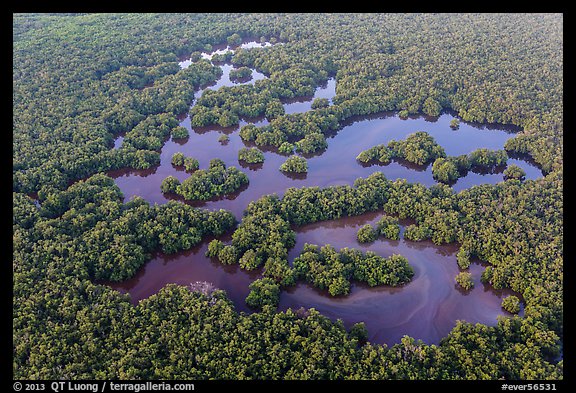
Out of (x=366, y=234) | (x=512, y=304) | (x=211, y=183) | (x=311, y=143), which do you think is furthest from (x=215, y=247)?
(x=512, y=304)

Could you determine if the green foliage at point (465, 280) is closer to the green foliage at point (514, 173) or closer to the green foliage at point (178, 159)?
the green foliage at point (514, 173)

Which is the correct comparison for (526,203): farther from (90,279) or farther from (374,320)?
(90,279)

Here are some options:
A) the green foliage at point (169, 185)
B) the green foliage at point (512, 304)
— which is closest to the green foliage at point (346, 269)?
the green foliage at point (512, 304)

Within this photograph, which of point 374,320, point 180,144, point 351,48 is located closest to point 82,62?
point 180,144

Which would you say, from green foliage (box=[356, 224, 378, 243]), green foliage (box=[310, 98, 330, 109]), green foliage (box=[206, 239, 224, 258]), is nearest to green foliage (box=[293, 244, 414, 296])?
green foliage (box=[356, 224, 378, 243])

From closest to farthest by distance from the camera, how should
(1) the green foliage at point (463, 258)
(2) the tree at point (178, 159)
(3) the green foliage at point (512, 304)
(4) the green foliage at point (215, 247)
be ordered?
1. (3) the green foliage at point (512, 304)
2. (1) the green foliage at point (463, 258)
3. (4) the green foliage at point (215, 247)
4. (2) the tree at point (178, 159)

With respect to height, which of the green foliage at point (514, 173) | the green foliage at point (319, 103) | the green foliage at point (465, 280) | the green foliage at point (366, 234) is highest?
the green foliage at point (319, 103)
